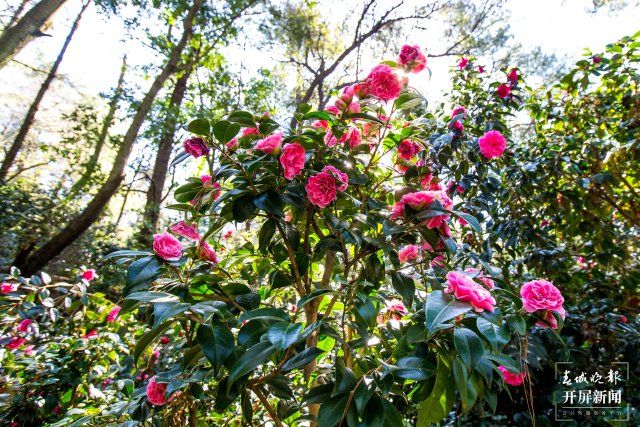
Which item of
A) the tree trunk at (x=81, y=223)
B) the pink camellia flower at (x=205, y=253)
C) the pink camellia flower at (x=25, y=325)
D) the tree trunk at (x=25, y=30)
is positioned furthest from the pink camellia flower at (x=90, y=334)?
the tree trunk at (x=25, y=30)

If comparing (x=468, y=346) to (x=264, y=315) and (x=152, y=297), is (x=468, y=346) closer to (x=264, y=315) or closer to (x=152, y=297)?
(x=264, y=315)

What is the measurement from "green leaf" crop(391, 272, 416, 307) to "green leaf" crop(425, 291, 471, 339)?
23 cm

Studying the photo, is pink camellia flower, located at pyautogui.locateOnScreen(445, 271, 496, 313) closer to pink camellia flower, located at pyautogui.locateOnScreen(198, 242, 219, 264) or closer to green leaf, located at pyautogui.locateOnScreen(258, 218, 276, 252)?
green leaf, located at pyautogui.locateOnScreen(258, 218, 276, 252)

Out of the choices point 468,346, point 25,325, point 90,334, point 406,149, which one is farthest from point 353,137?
point 25,325

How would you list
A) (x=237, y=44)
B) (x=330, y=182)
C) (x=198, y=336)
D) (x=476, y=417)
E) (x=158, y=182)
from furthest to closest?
1. (x=158, y=182)
2. (x=237, y=44)
3. (x=476, y=417)
4. (x=330, y=182)
5. (x=198, y=336)

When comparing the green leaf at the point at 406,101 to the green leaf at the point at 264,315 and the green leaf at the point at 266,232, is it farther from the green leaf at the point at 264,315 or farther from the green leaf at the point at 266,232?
the green leaf at the point at 264,315

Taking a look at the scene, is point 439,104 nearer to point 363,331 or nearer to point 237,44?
point 363,331

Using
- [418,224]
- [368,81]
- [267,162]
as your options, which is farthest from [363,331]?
[368,81]

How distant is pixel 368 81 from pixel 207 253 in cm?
61

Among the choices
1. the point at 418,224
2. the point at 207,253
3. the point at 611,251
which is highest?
the point at 611,251

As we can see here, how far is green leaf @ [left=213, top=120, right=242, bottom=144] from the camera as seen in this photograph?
80 centimetres

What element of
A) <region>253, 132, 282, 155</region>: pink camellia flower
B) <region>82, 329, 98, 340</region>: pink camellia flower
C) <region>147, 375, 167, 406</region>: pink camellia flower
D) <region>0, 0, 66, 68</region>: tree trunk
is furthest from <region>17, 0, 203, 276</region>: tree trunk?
<region>253, 132, 282, 155</region>: pink camellia flower

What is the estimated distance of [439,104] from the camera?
258 cm

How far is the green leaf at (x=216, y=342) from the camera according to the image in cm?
67
